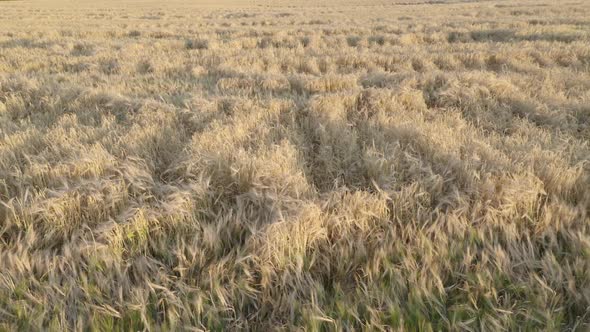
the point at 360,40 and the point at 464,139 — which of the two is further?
the point at 360,40

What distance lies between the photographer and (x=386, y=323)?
1451 millimetres

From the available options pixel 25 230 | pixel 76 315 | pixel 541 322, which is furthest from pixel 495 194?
pixel 25 230

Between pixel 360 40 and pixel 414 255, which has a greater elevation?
pixel 360 40

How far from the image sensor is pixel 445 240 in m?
1.84

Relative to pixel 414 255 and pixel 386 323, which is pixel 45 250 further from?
pixel 414 255

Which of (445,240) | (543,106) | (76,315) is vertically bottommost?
(76,315)

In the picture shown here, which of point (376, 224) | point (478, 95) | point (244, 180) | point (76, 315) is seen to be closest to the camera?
point (76, 315)

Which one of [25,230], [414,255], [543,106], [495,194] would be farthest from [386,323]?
[543,106]

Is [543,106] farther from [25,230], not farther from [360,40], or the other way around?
[360,40]

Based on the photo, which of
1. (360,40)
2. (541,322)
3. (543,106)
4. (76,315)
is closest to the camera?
(541,322)

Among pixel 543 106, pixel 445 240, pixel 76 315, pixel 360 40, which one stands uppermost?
pixel 360 40

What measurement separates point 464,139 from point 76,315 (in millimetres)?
2938

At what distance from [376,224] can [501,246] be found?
65 cm

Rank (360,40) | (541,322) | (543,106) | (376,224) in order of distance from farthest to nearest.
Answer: (360,40), (543,106), (376,224), (541,322)
